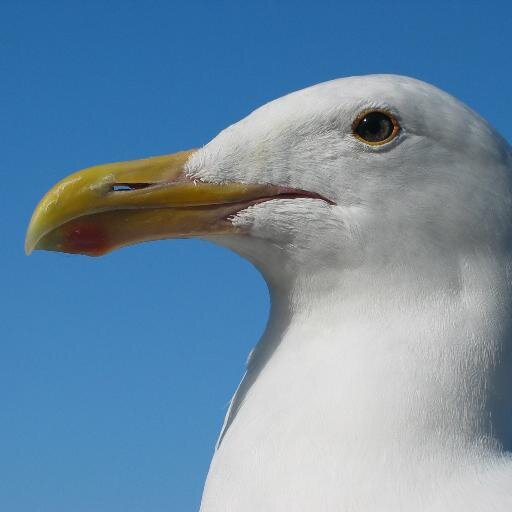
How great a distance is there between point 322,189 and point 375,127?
0.38m

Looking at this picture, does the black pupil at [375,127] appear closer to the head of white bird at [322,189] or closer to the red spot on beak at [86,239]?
the head of white bird at [322,189]

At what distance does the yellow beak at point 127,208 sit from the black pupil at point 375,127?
1.49 feet

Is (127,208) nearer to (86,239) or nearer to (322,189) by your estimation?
(86,239)

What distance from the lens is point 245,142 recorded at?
201 inches

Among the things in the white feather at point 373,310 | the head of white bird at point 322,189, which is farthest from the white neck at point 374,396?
the head of white bird at point 322,189

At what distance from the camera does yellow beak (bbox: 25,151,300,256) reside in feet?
16.5

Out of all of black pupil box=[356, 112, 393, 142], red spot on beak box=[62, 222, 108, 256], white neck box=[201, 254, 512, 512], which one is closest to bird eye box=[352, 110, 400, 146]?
black pupil box=[356, 112, 393, 142]

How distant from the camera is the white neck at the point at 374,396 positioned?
437cm

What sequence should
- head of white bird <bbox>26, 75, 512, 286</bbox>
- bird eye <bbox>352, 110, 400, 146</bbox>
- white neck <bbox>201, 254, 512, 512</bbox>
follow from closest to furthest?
white neck <bbox>201, 254, 512, 512</bbox>
head of white bird <bbox>26, 75, 512, 286</bbox>
bird eye <bbox>352, 110, 400, 146</bbox>

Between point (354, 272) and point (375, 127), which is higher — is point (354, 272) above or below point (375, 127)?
below

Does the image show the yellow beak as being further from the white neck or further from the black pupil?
the white neck

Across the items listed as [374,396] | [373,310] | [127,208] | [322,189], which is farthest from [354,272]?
[127,208]

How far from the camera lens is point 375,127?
5004 mm

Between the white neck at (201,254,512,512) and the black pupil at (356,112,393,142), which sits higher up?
the black pupil at (356,112,393,142)
